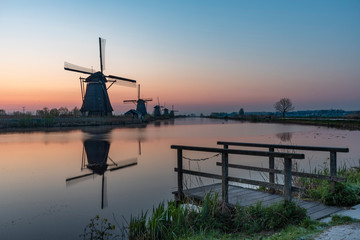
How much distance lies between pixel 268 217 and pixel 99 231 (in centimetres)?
325

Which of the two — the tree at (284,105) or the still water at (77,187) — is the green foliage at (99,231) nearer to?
the still water at (77,187)

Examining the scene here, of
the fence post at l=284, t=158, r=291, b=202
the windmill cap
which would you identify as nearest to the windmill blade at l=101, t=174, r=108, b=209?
the fence post at l=284, t=158, r=291, b=202

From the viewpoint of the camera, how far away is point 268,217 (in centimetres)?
463

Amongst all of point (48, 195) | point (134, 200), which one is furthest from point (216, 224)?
point (48, 195)

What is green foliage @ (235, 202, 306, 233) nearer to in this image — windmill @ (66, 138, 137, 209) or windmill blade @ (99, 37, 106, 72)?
windmill @ (66, 138, 137, 209)

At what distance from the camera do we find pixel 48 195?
26.6 feet

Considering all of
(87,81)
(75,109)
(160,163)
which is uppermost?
(87,81)

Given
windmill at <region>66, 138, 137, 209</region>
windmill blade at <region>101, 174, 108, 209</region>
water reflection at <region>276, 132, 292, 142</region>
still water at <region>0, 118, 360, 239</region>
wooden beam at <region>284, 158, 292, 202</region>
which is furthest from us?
water reflection at <region>276, 132, 292, 142</region>

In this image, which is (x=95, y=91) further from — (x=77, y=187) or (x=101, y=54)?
(x=77, y=187)

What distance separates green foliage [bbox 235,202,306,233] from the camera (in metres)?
4.49

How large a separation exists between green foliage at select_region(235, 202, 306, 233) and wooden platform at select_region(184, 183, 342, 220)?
0.94 feet

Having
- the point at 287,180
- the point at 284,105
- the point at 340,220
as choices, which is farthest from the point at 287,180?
the point at 284,105

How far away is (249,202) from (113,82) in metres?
45.7

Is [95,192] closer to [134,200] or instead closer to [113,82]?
[134,200]
